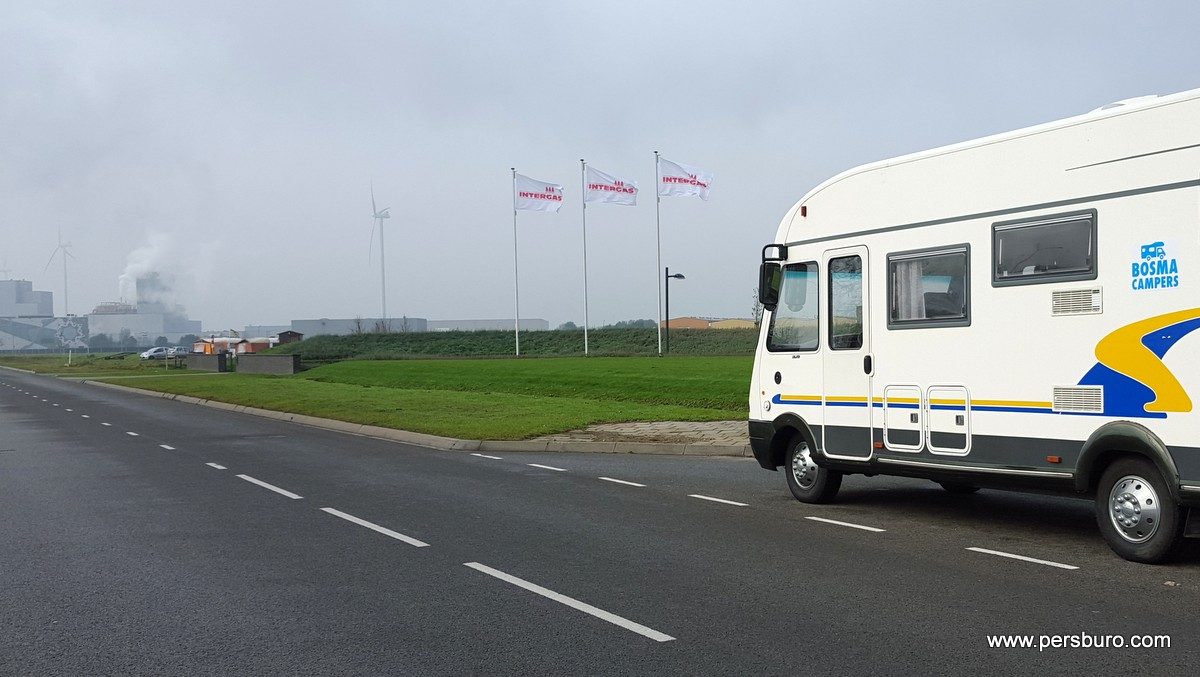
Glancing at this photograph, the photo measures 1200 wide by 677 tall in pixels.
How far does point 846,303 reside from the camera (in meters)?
9.72

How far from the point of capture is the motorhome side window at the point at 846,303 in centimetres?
956

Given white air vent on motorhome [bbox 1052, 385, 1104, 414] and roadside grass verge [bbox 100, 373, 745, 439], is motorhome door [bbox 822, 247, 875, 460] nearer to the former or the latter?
white air vent on motorhome [bbox 1052, 385, 1104, 414]

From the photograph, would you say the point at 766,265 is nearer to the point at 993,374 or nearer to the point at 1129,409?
the point at 993,374

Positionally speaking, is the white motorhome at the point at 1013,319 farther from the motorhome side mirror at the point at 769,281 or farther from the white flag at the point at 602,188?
the white flag at the point at 602,188

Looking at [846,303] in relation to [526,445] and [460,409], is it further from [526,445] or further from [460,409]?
[460,409]

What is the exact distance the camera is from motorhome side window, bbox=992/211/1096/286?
297 inches

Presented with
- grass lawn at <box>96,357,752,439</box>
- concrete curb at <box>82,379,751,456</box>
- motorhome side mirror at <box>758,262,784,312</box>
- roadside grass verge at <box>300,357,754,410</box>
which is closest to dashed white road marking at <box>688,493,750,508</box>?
motorhome side mirror at <box>758,262,784,312</box>

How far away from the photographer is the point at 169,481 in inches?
490

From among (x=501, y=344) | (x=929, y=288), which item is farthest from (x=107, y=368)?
(x=929, y=288)

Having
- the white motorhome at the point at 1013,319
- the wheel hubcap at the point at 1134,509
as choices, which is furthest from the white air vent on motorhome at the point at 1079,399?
the wheel hubcap at the point at 1134,509

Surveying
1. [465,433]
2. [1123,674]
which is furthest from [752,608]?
[465,433]

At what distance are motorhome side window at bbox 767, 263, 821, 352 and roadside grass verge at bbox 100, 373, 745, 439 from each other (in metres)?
7.09

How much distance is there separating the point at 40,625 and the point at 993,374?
23.1 feet

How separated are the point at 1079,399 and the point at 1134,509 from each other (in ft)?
2.89
